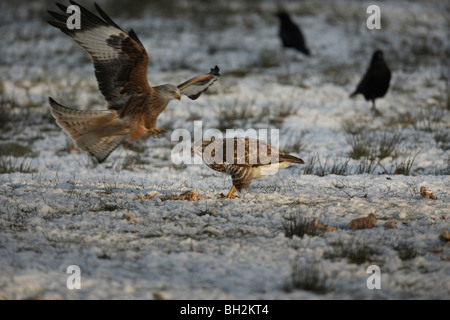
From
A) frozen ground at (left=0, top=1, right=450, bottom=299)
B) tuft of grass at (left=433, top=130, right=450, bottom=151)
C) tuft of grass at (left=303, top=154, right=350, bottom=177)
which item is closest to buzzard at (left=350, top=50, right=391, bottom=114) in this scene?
frozen ground at (left=0, top=1, right=450, bottom=299)

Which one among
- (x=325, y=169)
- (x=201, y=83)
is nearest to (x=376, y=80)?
(x=325, y=169)

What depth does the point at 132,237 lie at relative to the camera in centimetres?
387

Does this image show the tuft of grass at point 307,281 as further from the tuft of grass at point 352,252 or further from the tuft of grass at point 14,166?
the tuft of grass at point 14,166

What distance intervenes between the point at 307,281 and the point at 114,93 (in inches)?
117

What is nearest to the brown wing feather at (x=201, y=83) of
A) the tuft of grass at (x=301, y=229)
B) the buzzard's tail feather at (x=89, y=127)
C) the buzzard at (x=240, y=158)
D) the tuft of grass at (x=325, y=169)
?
the buzzard at (x=240, y=158)

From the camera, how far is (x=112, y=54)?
4.73 m

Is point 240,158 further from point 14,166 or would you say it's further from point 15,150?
point 15,150

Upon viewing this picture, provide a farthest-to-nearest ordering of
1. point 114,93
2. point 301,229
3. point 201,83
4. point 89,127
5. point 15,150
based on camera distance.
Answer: point 15,150, point 201,83, point 89,127, point 114,93, point 301,229

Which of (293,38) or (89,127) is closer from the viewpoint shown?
(89,127)

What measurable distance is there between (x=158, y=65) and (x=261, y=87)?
2.95 m

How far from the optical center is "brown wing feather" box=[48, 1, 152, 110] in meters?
4.51

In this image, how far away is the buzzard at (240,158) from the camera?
484cm

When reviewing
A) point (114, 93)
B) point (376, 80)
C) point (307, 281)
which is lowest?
point (307, 281)
